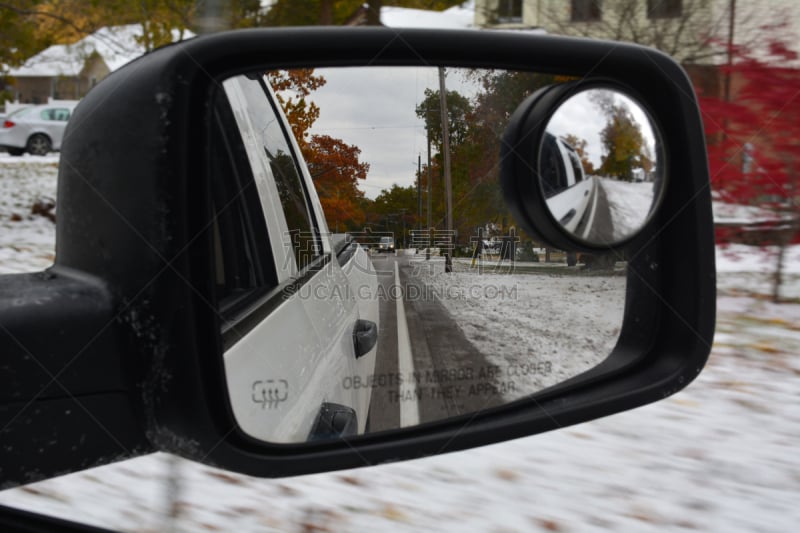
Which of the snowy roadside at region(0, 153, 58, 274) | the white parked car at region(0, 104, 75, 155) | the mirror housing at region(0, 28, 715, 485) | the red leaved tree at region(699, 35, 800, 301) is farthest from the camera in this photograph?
the white parked car at region(0, 104, 75, 155)

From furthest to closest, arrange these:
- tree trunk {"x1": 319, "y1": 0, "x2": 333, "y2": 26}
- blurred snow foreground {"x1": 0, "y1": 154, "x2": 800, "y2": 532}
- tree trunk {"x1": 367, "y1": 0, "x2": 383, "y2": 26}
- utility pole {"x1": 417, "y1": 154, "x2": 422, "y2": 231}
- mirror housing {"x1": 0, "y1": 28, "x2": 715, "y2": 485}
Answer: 1. tree trunk {"x1": 319, "y1": 0, "x2": 333, "y2": 26}
2. tree trunk {"x1": 367, "y1": 0, "x2": 383, "y2": 26}
3. blurred snow foreground {"x1": 0, "y1": 154, "x2": 800, "y2": 532}
4. utility pole {"x1": 417, "y1": 154, "x2": 422, "y2": 231}
5. mirror housing {"x1": 0, "y1": 28, "x2": 715, "y2": 485}

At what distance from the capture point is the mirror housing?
1.05 meters

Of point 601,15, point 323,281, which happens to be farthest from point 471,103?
point 601,15

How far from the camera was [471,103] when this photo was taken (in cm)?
131

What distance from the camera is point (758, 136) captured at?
584cm

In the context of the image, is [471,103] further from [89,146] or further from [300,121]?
[89,146]

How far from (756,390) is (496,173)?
147 inches

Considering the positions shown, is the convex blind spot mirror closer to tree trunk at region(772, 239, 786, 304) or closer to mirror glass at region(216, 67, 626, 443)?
mirror glass at region(216, 67, 626, 443)

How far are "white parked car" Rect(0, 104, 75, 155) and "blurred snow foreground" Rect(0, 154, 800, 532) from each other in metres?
17.7

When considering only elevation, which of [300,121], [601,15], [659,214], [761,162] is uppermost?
[601,15]

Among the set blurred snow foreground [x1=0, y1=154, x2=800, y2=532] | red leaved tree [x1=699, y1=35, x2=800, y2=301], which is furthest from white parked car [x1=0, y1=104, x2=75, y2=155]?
blurred snow foreground [x1=0, y1=154, x2=800, y2=532]

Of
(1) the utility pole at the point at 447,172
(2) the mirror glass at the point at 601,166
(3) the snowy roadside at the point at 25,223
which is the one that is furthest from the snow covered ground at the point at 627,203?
(3) the snowy roadside at the point at 25,223

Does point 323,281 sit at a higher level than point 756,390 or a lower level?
higher

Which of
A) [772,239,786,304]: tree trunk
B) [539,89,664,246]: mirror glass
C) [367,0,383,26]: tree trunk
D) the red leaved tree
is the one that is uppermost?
[367,0,383,26]: tree trunk
